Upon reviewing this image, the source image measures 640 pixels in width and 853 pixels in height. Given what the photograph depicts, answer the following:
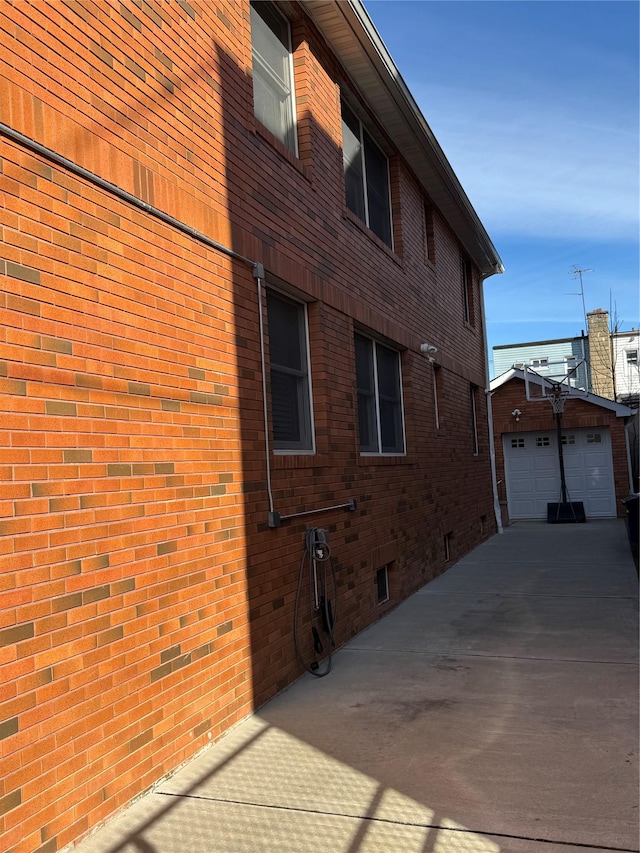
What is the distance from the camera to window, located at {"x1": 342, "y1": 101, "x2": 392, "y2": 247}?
8.34 metres

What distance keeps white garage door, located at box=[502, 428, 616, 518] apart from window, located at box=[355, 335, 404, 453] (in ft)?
36.6

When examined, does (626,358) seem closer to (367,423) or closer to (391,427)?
(391,427)

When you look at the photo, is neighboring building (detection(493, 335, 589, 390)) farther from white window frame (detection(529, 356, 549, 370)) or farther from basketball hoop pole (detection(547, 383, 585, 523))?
basketball hoop pole (detection(547, 383, 585, 523))

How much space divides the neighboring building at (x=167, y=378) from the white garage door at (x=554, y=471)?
12530mm

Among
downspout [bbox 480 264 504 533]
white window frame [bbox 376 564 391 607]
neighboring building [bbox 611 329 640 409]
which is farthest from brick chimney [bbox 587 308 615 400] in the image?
white window frame [bbox 376 564 391 607]

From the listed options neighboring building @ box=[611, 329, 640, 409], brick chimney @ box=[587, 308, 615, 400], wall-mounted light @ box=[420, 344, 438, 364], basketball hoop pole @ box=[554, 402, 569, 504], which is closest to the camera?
wall-mounted light @ box=[420, 344, 438, 364]

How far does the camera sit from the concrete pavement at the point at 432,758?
130 inches

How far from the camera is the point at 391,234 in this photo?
9.91 m

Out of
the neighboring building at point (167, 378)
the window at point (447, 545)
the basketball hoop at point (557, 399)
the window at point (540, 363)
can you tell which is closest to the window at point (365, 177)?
the neighboring building at point (167, 378)

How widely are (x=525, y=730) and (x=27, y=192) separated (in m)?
4.14

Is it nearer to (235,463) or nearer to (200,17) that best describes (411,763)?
(235,463)

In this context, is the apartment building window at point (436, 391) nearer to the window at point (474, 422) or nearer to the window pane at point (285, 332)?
the window at point (474, 422)

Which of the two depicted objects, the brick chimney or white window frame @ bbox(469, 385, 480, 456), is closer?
white window frame @ bbox(469, 385, 480, 456)

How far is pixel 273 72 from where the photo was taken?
6.50 m
